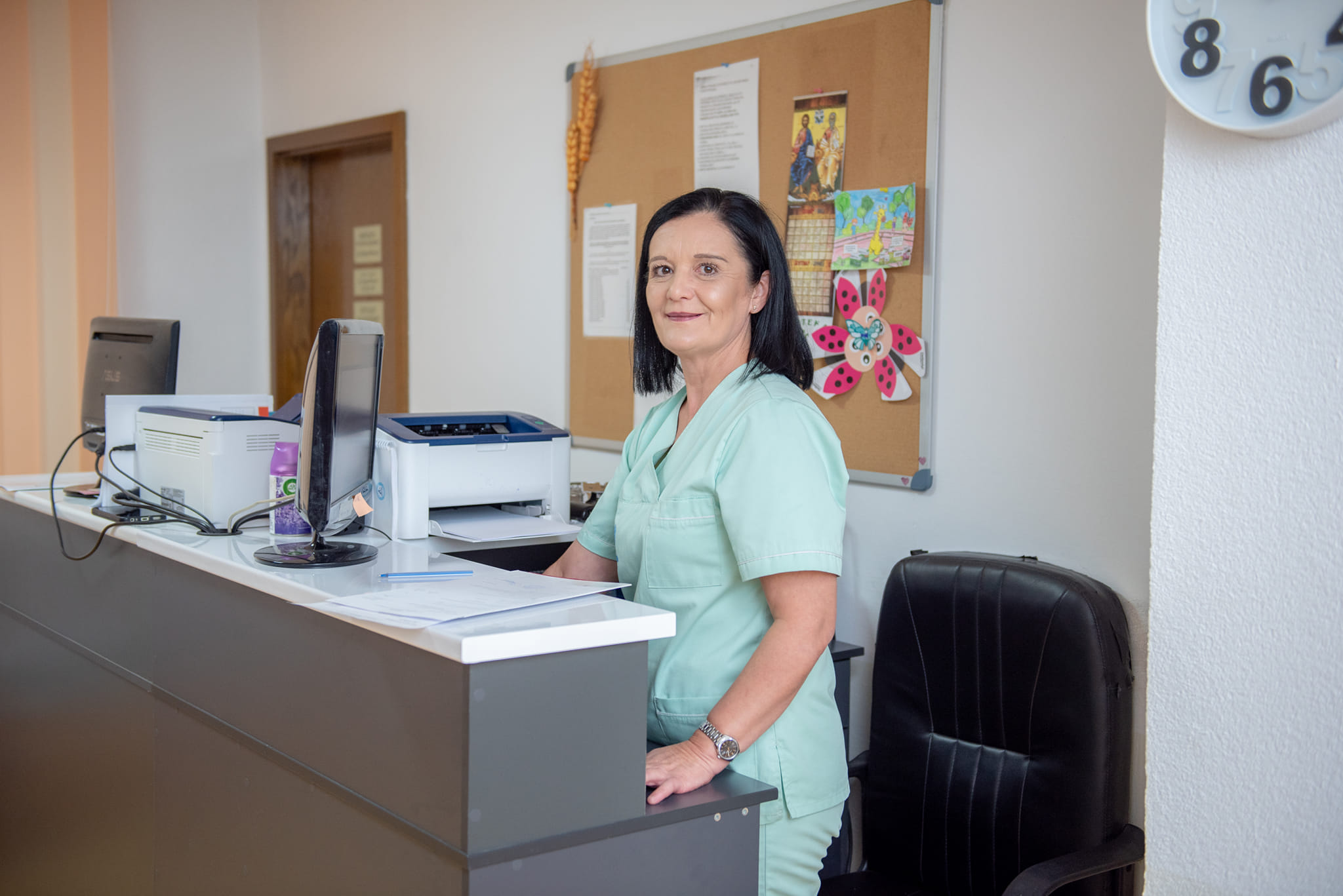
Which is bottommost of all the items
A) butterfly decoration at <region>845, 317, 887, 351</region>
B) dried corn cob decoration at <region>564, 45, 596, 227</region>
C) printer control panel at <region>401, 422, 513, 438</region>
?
printer control panel at <region>401, 422, 513, 438</region>

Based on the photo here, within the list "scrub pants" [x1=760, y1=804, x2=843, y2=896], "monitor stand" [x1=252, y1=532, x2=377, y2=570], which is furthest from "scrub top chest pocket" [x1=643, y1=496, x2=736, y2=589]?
"monitor stand" [x1=252, y1=532, x2=377, y2=570]

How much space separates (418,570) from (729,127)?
4.95 ft

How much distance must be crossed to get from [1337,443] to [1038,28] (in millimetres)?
1208

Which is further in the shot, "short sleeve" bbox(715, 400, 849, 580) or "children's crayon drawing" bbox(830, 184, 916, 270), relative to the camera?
"children's crayon drawing" bbox(830, 184, 916, 270)

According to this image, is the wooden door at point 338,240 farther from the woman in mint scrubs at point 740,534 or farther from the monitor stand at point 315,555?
the woman in mint scrubs at point 740,534

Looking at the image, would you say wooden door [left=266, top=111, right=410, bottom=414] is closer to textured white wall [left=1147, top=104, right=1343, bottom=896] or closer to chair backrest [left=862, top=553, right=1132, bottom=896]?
chair backrest [left=862, top=553, right=1132, bottom=896]

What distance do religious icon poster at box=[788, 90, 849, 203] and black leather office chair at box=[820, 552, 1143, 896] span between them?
2.83ft

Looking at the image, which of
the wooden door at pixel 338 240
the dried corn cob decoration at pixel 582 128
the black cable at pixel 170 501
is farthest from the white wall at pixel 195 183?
the black cable at pixel 170 501

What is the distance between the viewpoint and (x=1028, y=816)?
6.12 ft

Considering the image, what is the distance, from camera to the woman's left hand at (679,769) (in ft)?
4.31

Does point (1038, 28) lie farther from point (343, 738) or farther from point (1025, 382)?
point (343, 738)

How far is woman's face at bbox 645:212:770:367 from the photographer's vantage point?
5.39 ft

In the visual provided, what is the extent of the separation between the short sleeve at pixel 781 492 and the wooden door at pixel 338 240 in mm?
2527

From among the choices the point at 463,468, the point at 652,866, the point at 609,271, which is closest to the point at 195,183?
the point at 609,271
